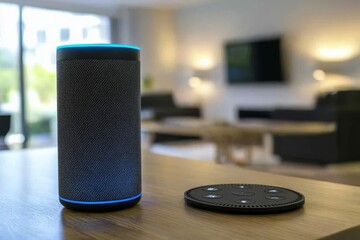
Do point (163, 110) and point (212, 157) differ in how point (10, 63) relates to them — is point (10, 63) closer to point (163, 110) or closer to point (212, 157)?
point (163, 110)

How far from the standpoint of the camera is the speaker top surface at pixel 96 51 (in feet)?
2.08

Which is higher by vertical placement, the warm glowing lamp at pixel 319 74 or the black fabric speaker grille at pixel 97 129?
the warm glowing lamp at pixel 319 74

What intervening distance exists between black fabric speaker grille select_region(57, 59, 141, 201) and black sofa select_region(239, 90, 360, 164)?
4574mm

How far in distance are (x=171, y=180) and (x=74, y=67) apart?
1.04ft

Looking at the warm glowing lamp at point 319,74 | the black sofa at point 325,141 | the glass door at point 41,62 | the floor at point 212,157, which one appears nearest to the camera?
the floor at point 212,157

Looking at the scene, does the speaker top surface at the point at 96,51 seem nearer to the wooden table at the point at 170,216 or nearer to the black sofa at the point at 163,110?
the wooden table at the point at 170,216

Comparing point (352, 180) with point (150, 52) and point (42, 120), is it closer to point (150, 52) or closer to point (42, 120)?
point (42, 120)

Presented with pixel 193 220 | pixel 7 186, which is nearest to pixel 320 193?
pixel 193 220

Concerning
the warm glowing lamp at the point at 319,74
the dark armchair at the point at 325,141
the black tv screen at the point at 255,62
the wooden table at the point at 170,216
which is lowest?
the dark armchair at the point at 325,141

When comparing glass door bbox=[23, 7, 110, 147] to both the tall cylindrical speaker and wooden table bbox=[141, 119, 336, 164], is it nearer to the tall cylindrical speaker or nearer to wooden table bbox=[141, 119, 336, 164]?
wooden table bbox=[141, 119, 336, 164]

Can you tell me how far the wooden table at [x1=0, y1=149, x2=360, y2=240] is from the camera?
1.72 feet

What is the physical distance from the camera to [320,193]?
0.74 m

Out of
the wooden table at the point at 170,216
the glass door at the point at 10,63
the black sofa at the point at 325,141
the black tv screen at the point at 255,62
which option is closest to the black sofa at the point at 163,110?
the black tv screen at the point at 255,62

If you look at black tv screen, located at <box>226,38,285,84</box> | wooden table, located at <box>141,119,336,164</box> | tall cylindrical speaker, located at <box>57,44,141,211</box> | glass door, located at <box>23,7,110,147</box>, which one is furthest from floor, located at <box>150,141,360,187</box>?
tall cylindrical speaker, located at <box>57,44,141,211</box>
